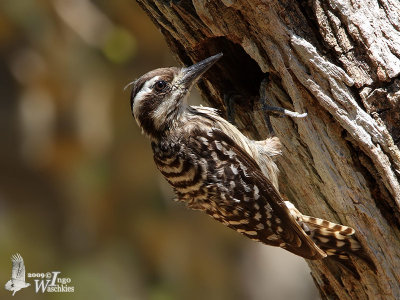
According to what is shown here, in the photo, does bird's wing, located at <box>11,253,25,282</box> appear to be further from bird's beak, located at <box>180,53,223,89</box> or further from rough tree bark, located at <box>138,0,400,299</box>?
rough tree bark, located at <box>138,0,400,299</box>

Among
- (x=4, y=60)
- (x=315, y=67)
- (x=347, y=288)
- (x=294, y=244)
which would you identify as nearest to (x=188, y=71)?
(x=315, y=67)

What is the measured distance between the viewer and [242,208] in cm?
427

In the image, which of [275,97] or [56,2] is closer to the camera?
[275,97]

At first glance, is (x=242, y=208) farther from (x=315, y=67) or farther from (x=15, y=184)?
(x=15, y=184)

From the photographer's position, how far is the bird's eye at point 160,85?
4.48m

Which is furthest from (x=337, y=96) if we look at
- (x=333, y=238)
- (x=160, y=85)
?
(x=160, y=85)

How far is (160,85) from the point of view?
14.8 ft

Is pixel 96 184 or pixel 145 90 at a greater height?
pixel 96 184

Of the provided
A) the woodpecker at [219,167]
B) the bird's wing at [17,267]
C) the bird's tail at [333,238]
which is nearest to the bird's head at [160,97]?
the woodpecker at [219,167]

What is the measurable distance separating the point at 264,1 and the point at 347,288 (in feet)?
6.78

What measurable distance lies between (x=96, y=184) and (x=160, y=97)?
472cm

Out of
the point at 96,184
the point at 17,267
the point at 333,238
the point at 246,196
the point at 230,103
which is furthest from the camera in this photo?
the point at 96,184

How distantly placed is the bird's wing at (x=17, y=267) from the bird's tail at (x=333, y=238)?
15.7 feet

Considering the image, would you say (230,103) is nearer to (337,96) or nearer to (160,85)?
(160,85)
